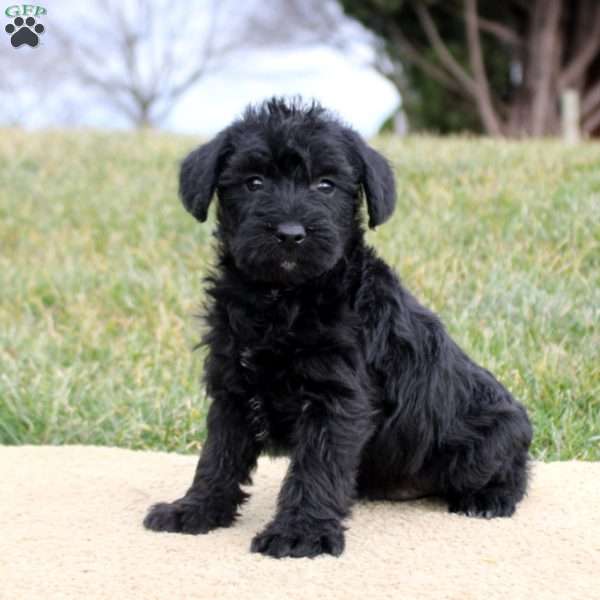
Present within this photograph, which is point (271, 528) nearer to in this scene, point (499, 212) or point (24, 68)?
point (499, 212)

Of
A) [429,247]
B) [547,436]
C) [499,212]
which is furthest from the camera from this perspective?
[499,212]

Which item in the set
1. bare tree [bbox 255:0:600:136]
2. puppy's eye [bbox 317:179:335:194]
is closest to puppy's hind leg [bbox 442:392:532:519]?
puppy's eye [bbox 317:179:335:194]

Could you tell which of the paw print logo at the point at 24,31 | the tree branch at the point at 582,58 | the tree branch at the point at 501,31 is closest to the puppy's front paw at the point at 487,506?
the paw print logo at the point at 24,31

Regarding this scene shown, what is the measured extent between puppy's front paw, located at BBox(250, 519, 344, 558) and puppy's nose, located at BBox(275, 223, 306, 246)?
3.20 feet

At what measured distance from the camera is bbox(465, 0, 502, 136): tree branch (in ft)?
62.0

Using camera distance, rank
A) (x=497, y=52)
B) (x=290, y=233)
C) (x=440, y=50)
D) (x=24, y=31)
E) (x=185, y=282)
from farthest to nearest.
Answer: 1. (x=497, y=52)
2. (x=440, y=50)
3. (x=24, y=31)
4. (x=185, y=282)
5. (x=290, y=233)

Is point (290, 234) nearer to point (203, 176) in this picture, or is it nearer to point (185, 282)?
point (203, 176)

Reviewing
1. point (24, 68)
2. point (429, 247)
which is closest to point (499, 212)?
point (429, 247)

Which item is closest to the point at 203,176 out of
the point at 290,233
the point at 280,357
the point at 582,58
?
the point at 290,233

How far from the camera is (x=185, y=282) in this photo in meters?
7.95

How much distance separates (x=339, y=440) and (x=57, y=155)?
9.30m

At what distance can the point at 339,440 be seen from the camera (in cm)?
365

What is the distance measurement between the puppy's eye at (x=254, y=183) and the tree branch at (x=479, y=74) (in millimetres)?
16022

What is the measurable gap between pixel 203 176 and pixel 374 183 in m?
0.66
